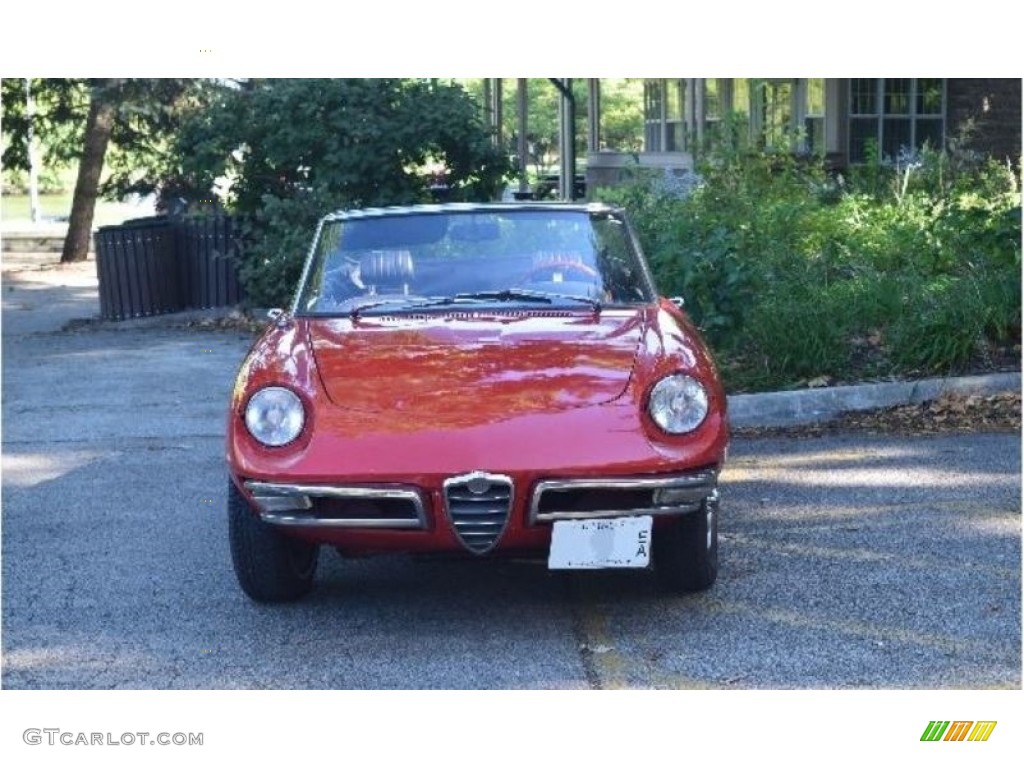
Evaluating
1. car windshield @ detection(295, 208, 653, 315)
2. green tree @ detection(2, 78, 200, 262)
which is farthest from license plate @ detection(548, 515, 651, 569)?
green tree @ detection(2, 78, 200, 262)

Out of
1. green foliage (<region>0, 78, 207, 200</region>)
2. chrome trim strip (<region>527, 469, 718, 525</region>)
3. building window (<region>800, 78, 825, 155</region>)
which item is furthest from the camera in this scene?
green foliage (<region>0, 78, 207, 200</region>)

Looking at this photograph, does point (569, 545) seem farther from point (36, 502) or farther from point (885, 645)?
point (36, 502)

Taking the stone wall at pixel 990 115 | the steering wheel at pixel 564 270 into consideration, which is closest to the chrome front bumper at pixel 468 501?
the steering wheel at pixel 564 270

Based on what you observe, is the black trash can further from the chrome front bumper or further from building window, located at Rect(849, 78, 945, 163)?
the chrome front bumper

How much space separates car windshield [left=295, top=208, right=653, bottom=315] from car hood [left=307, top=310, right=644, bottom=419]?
0.80 feet

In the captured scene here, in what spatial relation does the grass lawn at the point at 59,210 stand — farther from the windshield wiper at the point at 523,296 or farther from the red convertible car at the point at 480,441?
the red convertible car at the point at 480,441

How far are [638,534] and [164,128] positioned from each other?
22.8 metres

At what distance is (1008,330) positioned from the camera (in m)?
10.4

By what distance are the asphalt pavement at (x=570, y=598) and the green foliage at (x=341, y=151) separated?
22.9 feet

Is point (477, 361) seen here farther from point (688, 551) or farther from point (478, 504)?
point (688, 551)

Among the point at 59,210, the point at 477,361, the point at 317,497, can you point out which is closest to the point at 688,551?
the point at 477,361

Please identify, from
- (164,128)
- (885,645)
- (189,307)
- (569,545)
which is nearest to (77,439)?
(569,545)

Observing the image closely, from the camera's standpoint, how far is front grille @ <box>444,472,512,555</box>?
554 cm

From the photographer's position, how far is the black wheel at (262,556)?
598cm
